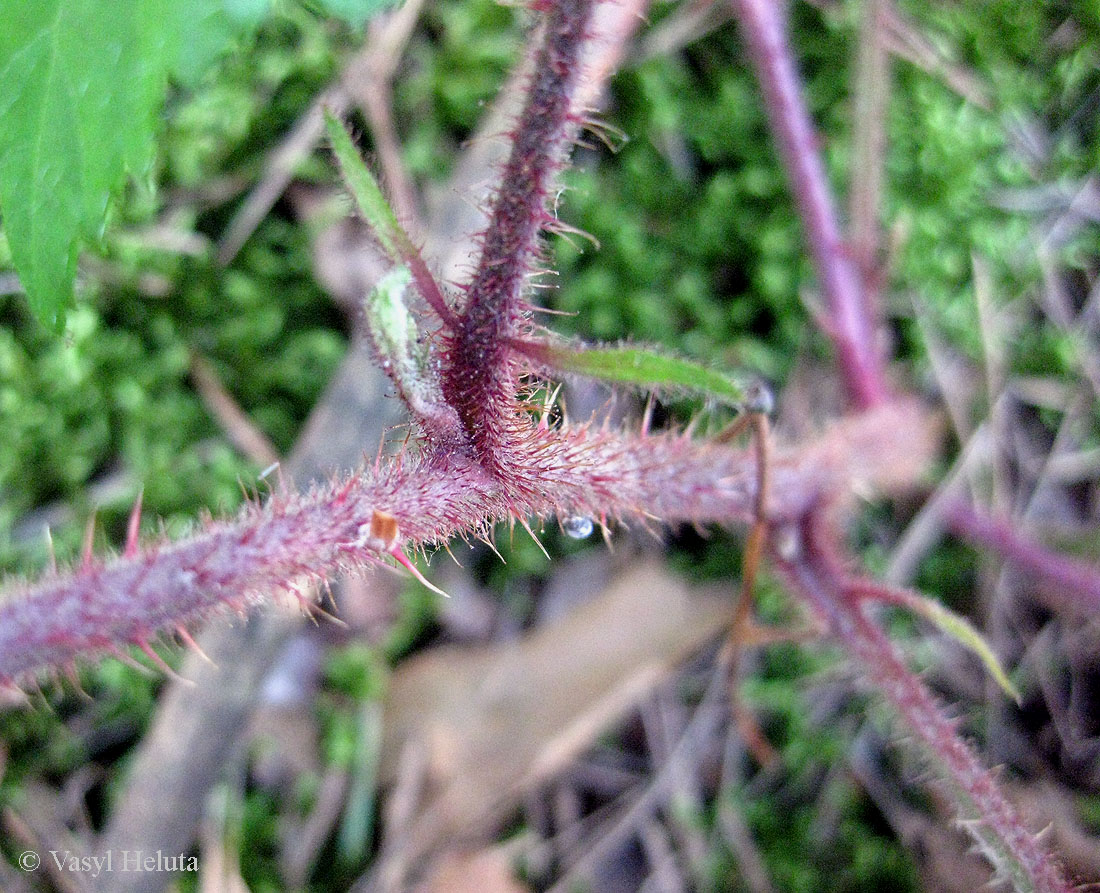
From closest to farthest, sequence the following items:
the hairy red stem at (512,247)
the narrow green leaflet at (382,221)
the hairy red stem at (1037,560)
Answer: the hairy red stem at (512,247), the narrow green leaflet at (382,221), the hairy red stem at (1037,560)

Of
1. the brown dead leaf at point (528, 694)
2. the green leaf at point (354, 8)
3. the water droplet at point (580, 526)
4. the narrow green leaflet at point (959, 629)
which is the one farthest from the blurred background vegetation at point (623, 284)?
the green leaf at point (354, 8)

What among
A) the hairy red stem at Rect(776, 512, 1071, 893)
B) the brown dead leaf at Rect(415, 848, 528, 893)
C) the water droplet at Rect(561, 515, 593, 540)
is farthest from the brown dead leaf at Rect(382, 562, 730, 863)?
the water droplet at Rect(561, 515, 593, 540)

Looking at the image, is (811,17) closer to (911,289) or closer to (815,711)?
(911,289)

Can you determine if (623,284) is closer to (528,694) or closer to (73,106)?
(528,694)

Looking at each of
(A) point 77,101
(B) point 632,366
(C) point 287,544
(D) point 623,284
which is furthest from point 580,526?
(D) point 623,284

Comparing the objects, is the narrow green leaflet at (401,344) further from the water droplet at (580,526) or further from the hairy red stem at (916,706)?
the hairy red stem at (916,706)

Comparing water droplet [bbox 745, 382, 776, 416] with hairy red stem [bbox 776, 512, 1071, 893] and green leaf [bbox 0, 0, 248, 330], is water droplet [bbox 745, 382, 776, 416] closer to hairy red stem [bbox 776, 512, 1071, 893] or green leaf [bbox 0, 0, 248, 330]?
hairy red stem [bbox 776, 512, 1071, 893]
